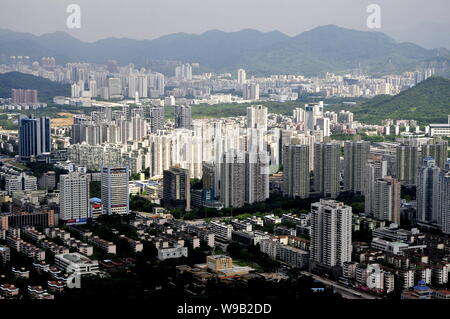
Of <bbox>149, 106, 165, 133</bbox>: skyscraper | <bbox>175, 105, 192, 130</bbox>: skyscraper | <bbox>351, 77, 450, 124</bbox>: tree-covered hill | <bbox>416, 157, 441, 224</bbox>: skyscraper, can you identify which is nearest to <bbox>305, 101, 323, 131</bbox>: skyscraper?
<bbox>351, 77, 450, 124</bbox>: tree-covered hill

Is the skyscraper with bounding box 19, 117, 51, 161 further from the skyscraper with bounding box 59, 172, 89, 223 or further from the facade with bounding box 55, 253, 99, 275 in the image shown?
the facade with bounding box 55, 253, 99, 275

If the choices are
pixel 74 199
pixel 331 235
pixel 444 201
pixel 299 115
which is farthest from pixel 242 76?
pixel 331 235

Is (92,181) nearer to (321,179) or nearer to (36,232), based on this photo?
(36,232)

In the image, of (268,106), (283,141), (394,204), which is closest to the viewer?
(394,204)

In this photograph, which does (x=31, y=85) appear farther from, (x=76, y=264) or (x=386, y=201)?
(x=76, y=264)

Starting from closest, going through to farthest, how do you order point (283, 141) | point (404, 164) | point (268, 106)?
point (404, 164) < point (283, 141) < point (268, 106)

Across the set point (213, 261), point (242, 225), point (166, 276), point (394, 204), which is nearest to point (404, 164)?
point (394, 204)
